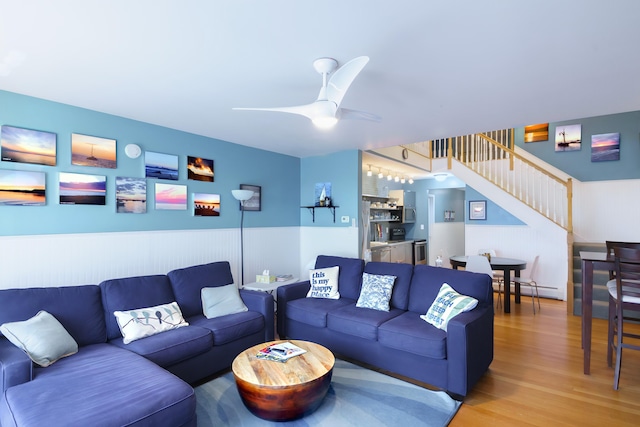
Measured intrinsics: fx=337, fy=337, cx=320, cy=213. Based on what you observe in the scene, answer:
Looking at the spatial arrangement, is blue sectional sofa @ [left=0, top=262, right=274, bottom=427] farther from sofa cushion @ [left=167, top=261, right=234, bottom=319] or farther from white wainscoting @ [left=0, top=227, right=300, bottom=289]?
white wainscoting @ [left=0, top=227, right=300, bottom=289]

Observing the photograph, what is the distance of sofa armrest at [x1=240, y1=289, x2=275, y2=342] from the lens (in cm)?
345

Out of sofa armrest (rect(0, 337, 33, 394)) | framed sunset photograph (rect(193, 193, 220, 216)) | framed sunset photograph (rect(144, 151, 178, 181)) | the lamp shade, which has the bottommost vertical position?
sofa armrest (rect(0, 337, 33, 394))

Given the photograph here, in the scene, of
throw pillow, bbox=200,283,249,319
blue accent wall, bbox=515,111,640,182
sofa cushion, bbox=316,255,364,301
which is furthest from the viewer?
blue accent wall, bbox=515,111,640,182

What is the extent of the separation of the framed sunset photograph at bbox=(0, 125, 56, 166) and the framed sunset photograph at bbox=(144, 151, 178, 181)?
807 millimetres

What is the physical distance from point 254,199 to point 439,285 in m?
2.71

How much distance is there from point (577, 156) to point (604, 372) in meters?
4.67

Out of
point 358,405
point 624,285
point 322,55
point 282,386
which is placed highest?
point 322,55

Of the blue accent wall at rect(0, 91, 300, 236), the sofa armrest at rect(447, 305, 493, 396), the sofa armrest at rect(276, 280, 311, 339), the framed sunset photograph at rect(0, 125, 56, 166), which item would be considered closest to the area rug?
the sofa armrest at rect(447, 305, 493, 396)

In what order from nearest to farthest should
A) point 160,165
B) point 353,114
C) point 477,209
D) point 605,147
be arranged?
1. point 353,114
2. point 160,165
3. point 605,147
4. point 477,209

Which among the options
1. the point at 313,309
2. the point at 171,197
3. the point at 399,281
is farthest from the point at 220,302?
the point at 399,281

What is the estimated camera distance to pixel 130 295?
9.69 ft

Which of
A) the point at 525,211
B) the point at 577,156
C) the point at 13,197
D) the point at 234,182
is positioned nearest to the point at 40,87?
the point at 13,197

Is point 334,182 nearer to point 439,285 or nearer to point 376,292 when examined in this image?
point 376,292

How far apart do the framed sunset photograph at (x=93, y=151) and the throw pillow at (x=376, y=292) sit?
113 inches
